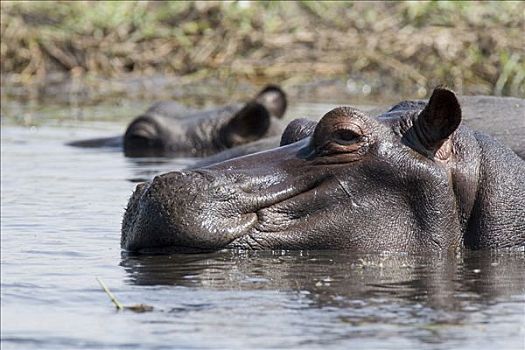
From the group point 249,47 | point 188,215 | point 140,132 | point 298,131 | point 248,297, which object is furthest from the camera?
point 249,47

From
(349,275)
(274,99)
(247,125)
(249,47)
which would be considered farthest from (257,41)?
(349,275)

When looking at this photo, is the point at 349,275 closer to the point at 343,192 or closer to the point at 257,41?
the point at 343,192

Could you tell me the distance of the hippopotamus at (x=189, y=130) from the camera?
12312 millimetres

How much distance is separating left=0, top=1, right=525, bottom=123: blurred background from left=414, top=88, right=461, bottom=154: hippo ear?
11355 millimetres

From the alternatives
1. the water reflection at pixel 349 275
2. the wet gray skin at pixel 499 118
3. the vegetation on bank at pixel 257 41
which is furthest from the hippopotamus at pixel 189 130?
the water reflection at pixel 349 275

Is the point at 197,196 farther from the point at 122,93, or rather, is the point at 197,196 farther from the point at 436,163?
the point at 122,93

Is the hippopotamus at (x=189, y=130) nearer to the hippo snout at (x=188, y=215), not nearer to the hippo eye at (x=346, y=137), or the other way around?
the hippo eye at (x=346, y=137)

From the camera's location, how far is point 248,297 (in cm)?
558

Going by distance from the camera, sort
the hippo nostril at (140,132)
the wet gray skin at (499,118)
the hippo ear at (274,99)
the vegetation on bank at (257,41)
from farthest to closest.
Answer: the vegetation on bank at (257,41)
the hippo ear at (274,99)
the hippo nostril at (140,132)
the wet gray skin at (499,118)

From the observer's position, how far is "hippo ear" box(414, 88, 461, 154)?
6.42 m

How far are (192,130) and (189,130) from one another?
6 centimetres

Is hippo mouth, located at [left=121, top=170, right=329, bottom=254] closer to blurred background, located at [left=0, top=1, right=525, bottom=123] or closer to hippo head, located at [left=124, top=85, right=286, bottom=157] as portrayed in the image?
hippo head, located at [left=124, top=85, right=286, bottom=157]

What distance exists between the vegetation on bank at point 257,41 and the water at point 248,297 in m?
11.3

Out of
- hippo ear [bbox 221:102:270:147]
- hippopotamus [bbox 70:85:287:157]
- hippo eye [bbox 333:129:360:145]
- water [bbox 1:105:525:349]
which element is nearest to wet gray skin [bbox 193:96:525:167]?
water [bbox 1:105:525:349]
